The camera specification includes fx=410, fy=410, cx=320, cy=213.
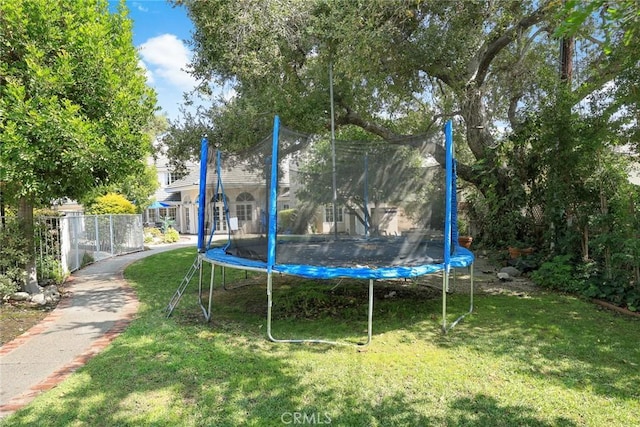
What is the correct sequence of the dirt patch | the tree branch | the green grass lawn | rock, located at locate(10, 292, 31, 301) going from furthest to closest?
1. the tree branch
2. rock, located at locate(10, 292, 31, 301)
3. the dirt patch
4. the green grass lawn

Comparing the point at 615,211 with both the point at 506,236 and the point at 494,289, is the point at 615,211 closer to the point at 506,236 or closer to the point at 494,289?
the point at 494,289

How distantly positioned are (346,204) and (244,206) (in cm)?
133

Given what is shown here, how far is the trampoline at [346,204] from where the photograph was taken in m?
4.88

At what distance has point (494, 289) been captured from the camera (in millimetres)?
6977

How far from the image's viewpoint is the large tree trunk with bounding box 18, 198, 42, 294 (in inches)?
246

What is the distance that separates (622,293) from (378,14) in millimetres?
5521

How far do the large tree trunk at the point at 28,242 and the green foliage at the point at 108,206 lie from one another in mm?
8823

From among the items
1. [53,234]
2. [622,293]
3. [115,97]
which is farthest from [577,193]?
[53,234]

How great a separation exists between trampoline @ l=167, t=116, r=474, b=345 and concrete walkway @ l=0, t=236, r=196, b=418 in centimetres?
93

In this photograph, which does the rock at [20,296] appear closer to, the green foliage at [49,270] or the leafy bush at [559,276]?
the green foliage at [49,270]

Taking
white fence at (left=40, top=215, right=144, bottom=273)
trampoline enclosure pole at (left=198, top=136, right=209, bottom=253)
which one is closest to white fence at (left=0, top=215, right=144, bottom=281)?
white fence at (left=40, top=215, right=144, bottom=273)

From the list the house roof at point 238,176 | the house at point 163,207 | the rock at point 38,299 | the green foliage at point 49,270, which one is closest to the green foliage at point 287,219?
the house roof at point 238,176

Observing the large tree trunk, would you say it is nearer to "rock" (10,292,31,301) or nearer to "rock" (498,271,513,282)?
"rock" (10,292,31,301)

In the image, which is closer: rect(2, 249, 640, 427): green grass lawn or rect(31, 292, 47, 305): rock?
rect(2, 249, 640, 427): green grass lawn
